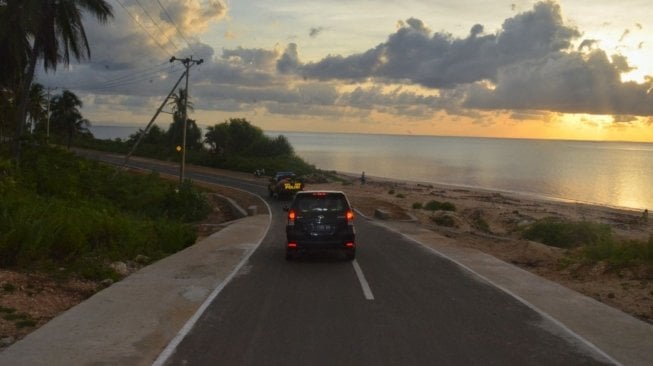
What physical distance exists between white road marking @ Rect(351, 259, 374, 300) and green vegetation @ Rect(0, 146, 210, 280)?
5019mm

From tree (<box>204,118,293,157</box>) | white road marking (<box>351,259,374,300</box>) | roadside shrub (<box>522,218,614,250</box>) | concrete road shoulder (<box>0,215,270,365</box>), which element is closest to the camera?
concrete road shoulder (<box>0,215,270,365</box>)

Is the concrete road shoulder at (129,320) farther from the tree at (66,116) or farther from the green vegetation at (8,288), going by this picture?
the tree at (66,116)

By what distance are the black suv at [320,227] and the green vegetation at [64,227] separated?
3.84 m

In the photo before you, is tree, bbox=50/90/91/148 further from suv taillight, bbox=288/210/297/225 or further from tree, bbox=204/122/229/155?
suv taillight, bbox=288/210/297/225

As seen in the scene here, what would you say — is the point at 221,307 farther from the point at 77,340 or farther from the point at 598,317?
the point at 598,317

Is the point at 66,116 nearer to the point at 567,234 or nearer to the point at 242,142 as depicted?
the point at 242,142

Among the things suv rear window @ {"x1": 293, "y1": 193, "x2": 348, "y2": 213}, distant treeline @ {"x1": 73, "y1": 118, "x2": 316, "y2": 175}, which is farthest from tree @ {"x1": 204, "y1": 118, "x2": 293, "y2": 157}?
suv rear window @ {"x1": 293, "y1": 193, "x2": 348, "y2": 213}

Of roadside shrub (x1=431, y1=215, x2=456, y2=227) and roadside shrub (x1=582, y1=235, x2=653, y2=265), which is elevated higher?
roadside shrub (x1=582, y1=235, x2=653, y2=265)

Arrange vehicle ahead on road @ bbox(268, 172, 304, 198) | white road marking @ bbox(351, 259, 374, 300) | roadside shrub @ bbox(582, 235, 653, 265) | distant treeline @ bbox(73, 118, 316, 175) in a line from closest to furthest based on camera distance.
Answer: white road marking @ bbox(351, 259, 374, 300), roadside shrub @ bbox(582, 235, 653, 265), vehicle ahead on road @ bbox(268, 172, 304, 198), distant treeline @ bbox(73, 118, 316, 175)

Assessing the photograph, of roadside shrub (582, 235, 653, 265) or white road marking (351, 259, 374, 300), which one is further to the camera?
roadside shrub (582, 235, 653, 265)

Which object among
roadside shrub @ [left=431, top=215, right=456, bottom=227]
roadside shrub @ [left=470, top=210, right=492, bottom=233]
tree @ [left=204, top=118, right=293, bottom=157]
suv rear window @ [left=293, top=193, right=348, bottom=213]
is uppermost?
tree @ [left=204, top=118, right=293, bottom=157]

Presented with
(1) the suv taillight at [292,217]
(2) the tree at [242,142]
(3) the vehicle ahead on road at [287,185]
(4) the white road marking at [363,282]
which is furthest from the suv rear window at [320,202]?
(2) the tree at [242,142]

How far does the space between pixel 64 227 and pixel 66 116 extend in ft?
289

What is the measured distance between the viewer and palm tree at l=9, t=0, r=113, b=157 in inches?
1121
